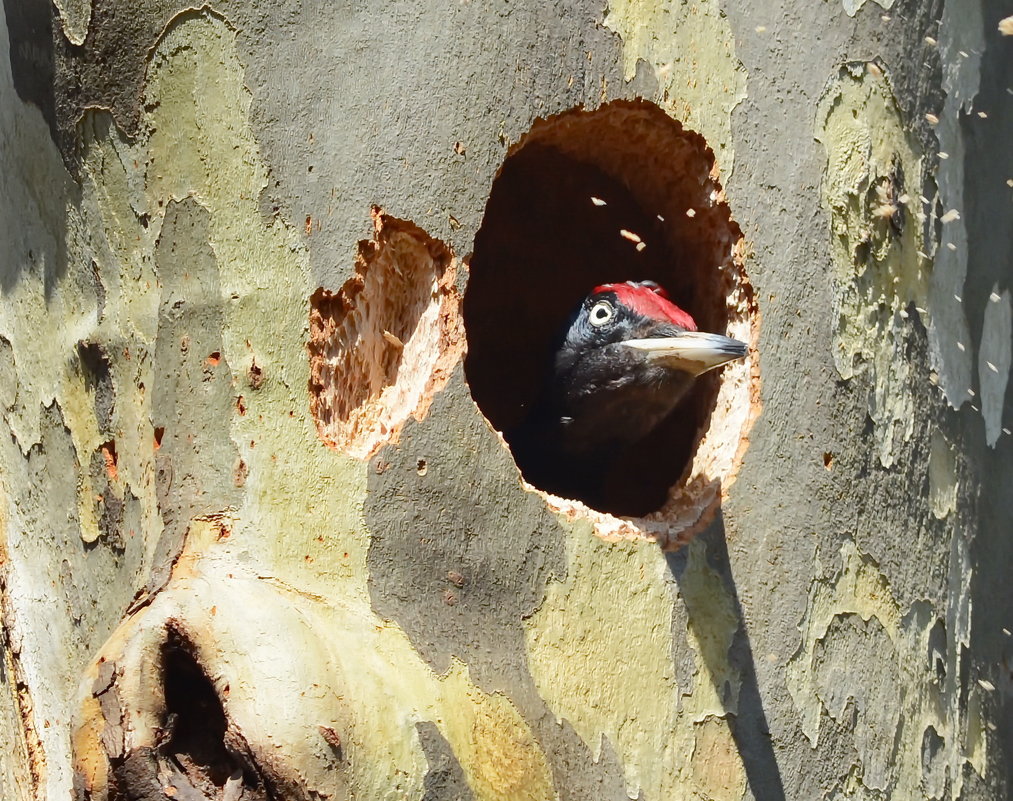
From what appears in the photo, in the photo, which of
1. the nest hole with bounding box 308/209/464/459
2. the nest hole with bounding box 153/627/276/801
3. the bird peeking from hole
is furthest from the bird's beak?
the nest hole with bounding box 153/627/276/801

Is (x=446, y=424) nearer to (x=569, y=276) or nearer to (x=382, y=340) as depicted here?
(x=382, y=340)

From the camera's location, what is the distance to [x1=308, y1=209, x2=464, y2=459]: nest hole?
2045 millimetres

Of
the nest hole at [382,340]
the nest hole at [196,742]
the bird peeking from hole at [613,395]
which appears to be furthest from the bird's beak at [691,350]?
the nest hole at [196,742]

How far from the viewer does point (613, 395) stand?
295cm

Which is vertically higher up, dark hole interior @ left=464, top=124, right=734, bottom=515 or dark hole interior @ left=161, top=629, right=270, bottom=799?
dark hole interior @ left=464, top=124, right=734, bottom=515

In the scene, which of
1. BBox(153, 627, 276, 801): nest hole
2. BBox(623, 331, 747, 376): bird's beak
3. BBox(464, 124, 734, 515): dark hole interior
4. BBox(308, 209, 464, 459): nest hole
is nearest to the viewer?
BBox(153, 627, 276, 801): nest hole

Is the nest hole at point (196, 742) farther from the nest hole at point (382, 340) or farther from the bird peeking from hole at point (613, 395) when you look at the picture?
the bird peeking from hole at point (613, 395)

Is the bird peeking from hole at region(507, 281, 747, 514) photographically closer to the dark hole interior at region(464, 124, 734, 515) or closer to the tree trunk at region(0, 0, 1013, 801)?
the dark hole interior at region(464, 124, 734, 515)

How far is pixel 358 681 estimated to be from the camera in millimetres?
1814

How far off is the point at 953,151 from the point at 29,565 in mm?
2011

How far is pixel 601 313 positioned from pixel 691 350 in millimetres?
533

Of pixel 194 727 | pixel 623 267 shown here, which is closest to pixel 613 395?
pixel 623 267

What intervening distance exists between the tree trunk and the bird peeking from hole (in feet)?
0.48

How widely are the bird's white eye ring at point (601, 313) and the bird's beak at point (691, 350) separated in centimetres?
8
